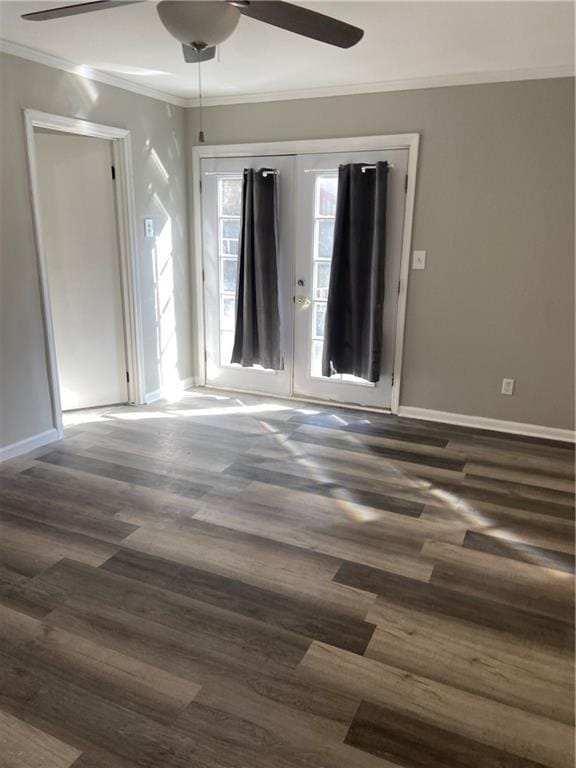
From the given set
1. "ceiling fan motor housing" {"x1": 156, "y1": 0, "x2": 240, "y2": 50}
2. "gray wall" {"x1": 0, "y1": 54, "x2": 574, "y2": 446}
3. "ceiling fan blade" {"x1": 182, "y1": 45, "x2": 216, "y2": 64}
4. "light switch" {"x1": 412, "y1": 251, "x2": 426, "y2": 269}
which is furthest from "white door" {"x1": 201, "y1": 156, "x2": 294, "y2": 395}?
"ceiling fan motor housing" {"x1": 156, "y1": 0, "x2": 240, "y2": 50}

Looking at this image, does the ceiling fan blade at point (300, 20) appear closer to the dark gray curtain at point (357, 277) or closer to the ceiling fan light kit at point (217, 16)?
the ceiling fan light kit at point (217, 16)

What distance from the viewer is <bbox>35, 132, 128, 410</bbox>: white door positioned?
152 inches

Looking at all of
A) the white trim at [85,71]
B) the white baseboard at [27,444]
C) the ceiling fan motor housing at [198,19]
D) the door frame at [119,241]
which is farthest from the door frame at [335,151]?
the ceiling fan motor housing at [198,19]

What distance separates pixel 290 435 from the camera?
3932mm

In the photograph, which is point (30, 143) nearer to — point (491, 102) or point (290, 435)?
point (290, 435)

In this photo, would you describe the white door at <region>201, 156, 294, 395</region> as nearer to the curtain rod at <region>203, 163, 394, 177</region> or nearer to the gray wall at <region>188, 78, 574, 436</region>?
the curtain rod at <region>203, 163, 394, 177</region>

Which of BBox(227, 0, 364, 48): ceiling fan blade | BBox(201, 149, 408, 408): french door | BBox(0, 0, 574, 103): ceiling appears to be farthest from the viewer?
BBox(201, 149, 408, 408): french door

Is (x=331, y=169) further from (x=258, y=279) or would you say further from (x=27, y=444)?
(x=27, y=444)

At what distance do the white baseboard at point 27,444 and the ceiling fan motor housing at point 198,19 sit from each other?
265 centimetres

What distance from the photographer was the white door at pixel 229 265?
14.3 feet

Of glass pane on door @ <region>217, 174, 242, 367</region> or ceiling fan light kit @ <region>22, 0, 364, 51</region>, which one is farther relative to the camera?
glass pane on door @ <region>217, 174, 242, 367</region>

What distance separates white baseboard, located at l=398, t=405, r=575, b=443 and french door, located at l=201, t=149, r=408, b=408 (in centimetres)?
25

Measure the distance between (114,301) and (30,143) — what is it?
1.32 meters

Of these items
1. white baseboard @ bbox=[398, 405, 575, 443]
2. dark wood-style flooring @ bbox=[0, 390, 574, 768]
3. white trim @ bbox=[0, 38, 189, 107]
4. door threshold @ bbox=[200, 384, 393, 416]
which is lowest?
dark wood-style flooring @ bbox=[0, 390, 574, 768]
